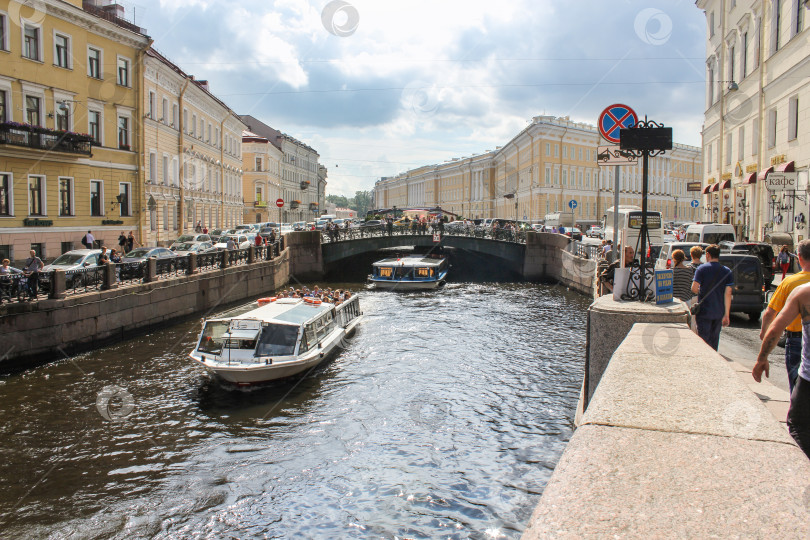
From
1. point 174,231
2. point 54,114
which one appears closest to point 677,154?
point 174,231

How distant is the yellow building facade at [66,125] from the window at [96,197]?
0.15ft

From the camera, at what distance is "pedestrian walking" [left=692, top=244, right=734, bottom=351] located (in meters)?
7.46

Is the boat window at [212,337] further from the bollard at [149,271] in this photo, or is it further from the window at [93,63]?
the window at [93,63]

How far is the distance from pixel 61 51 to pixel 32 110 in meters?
3.04

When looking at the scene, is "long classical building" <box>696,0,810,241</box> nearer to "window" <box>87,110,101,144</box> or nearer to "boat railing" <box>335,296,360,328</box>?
"boat railing" <box>335,296,360,328</box>

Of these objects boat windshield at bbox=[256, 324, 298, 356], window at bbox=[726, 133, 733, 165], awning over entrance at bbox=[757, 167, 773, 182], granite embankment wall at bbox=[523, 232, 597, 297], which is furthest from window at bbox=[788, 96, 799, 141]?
boat windshield at bbox=[256, 324, 298, 356]

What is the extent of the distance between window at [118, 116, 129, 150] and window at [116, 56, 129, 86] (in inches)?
65.2

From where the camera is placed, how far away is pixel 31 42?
78.7ft

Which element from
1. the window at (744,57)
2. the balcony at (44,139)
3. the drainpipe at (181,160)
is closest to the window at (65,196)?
the balcony at (44,139)

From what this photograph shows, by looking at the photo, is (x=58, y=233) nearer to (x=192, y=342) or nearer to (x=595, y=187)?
(x=192, y=342)

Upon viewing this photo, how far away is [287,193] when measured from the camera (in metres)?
84.2

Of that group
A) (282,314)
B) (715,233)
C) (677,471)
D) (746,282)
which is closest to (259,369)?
(282,314)

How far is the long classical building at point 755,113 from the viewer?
22266 mm

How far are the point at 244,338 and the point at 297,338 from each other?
3.99ft
